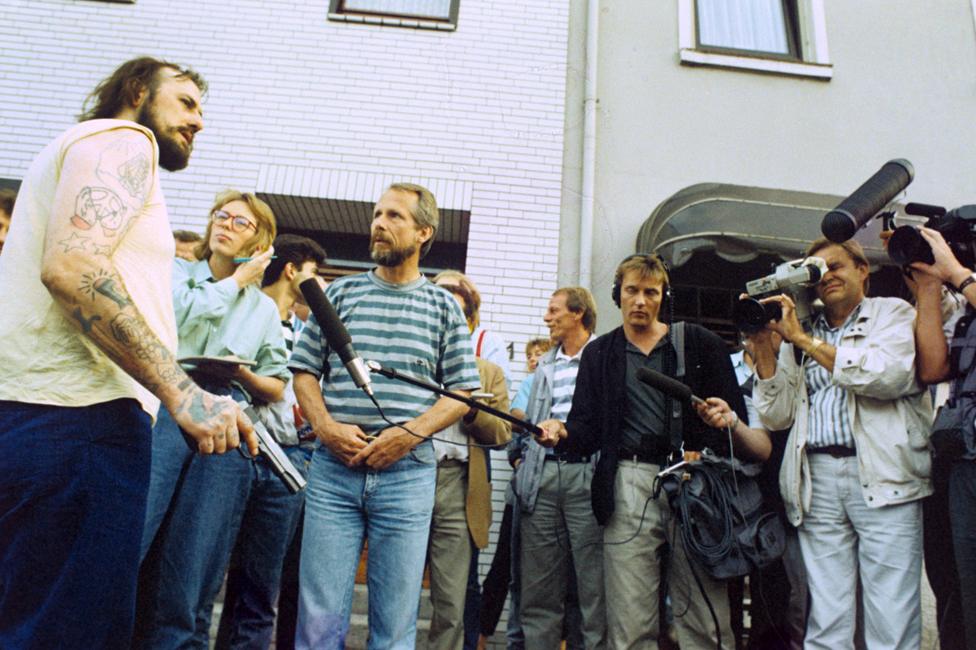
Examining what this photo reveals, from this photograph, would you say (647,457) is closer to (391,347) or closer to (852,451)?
(852,451)

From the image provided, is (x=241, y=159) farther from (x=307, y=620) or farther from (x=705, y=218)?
(x=307, y=620)

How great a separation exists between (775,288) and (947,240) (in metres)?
0.77

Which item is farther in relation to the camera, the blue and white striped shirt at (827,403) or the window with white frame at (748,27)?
the window with white frame at (748,27)

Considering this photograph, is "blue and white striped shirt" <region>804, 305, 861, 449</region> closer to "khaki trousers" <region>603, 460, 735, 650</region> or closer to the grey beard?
"khaki trousers" <region>603, 460, 735, 650</region>

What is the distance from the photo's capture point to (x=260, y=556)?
10.7ft

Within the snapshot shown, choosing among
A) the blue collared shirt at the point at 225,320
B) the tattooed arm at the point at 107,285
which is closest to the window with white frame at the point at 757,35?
the blue collared shirt at the point at 225,320

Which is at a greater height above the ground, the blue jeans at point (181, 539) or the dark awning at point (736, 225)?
the dark awning at point (736, 225)

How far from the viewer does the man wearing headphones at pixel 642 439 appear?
321 cm

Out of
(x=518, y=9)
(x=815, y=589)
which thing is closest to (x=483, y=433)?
(x=815, y=589)

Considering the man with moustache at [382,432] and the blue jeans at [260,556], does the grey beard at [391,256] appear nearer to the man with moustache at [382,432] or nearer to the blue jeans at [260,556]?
the man with moustache at [382,432]

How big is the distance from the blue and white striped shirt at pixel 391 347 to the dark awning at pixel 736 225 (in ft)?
9.81

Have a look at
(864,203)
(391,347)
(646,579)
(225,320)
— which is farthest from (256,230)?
(864,203)

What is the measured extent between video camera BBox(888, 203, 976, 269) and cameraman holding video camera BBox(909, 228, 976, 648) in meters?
0.03

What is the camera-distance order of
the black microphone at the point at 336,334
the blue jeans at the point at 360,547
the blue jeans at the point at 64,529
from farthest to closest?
the blue jeans at the point at 360,547 < the black microphone at the point at 336,334 < the blue jeans at the point at 64,529
